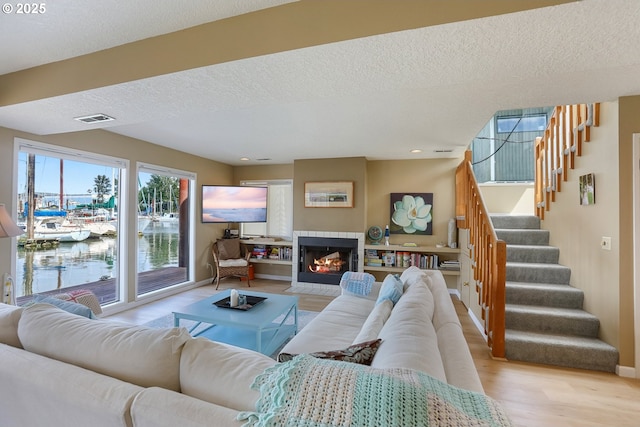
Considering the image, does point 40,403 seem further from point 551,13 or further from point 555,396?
point 555,396

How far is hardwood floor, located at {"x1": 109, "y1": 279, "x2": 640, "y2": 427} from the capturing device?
6.06 ft

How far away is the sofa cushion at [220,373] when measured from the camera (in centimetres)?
88

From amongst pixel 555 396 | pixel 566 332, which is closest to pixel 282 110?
pixel 555 396

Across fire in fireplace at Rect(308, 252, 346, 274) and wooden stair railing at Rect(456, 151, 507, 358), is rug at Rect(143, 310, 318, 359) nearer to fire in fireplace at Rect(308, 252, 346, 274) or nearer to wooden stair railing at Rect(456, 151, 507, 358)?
fire in fireplace at Rect(308, 252, 346, 274)

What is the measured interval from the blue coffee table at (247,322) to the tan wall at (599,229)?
2847 mm

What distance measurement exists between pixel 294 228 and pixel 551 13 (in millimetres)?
4544

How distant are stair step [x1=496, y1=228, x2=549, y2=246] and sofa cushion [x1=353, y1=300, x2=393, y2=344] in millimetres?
2548

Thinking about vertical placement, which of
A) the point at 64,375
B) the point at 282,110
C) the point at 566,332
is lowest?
the point at 566,332

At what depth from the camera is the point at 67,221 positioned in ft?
11.2

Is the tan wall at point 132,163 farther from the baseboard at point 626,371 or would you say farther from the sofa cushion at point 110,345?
the baseboard at point 626,371

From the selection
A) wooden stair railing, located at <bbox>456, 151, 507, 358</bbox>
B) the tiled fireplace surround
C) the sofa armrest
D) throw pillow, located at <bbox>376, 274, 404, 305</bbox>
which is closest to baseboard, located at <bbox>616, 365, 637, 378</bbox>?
wooden stair railing, located at <bbox>456, 151, 507, 358</bbox>

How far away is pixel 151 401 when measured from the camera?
0.87 meters

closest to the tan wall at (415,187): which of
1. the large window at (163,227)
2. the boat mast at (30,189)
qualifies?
the large window at (163,227)

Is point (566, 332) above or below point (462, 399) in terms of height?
below
